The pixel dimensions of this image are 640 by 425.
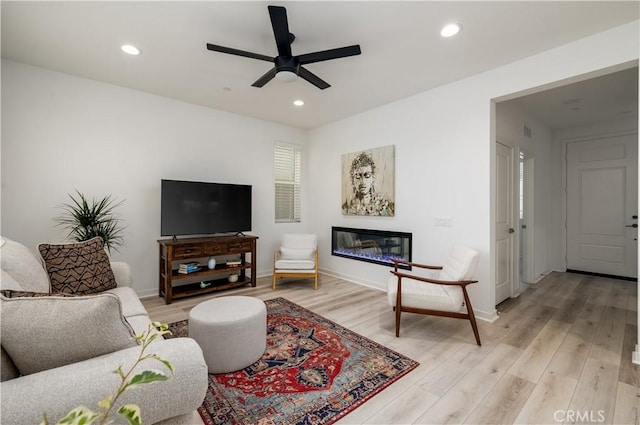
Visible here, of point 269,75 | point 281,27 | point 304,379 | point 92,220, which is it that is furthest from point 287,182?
point 304,379

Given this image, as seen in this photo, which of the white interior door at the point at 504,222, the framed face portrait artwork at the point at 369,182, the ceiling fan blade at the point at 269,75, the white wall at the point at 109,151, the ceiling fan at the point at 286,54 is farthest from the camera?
the framed face portrait artwork at the point at 369,182

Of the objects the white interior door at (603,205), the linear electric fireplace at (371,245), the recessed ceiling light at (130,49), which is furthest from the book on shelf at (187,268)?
the white interior door at (603,205)

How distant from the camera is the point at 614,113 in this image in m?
4.31

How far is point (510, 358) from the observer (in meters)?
2.32

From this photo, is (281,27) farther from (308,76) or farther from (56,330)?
(56,330)

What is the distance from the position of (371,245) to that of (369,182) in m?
0.99

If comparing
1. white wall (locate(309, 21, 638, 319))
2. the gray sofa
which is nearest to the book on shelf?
white wall (locate(309, 21, 638, 319))

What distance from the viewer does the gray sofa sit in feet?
2.92

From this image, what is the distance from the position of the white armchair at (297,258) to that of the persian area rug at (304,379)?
1.37 metres

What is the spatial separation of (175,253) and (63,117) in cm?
203

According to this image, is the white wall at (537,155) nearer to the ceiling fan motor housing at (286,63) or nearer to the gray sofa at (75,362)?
the ceiling fan motor housing at (286,63)

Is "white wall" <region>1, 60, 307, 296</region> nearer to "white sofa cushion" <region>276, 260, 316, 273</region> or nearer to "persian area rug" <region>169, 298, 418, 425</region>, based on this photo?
"white sofa cushion" <region>276, 260, 316, 273</region>

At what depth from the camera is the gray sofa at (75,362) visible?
35.0 inches

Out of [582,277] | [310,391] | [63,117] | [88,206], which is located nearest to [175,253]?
[88,206]
